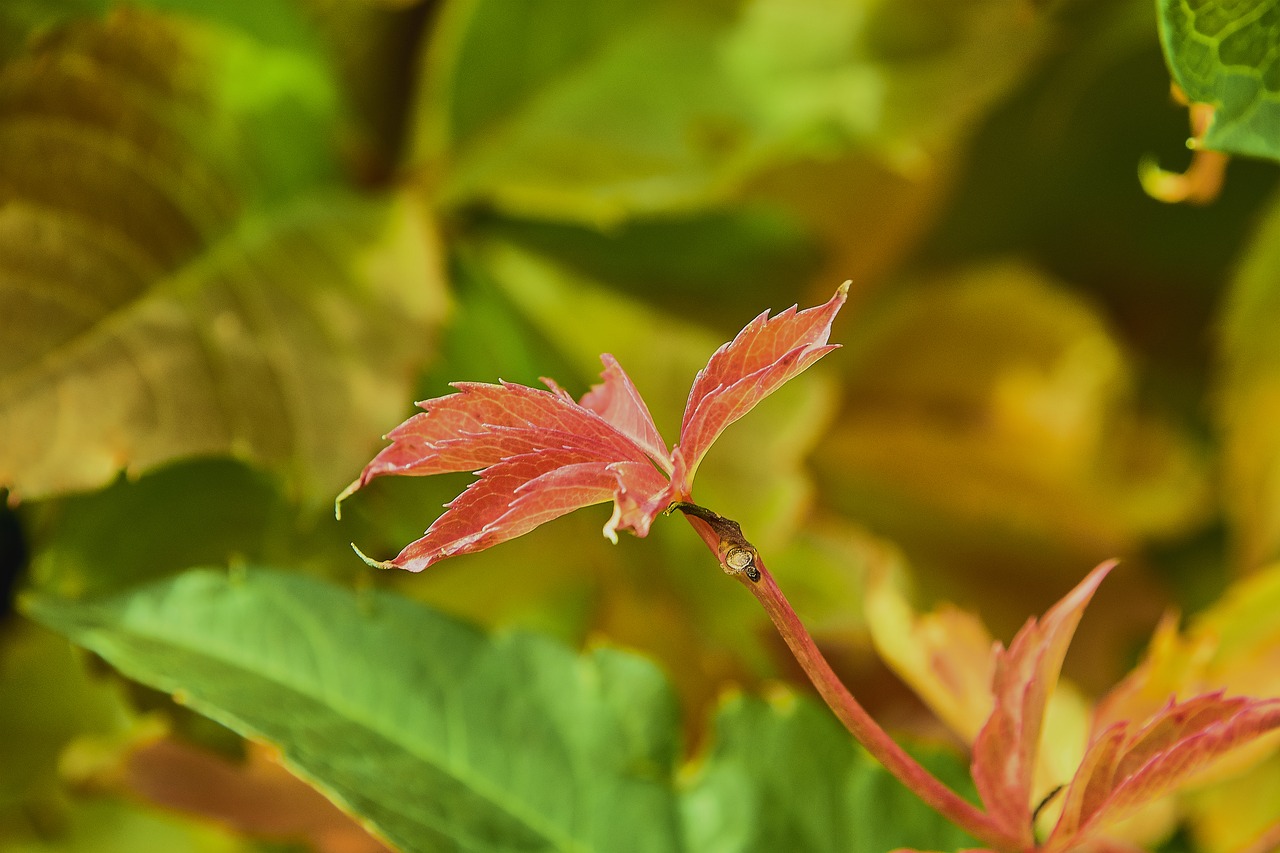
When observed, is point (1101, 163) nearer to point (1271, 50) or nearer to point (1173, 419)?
point (1173, 419)

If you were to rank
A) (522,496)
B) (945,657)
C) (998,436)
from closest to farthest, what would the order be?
(522,496)
(945,657)
(998,436)

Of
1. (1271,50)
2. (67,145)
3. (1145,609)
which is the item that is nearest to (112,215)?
(67,145)

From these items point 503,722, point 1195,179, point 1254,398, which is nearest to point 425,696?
point 503,722

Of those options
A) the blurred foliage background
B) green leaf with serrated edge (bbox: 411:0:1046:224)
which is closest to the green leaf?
the blurred foliage background

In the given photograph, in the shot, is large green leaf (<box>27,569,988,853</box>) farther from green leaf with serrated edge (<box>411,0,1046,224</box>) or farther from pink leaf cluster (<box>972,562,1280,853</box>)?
green leaf with serrated edge (<box>411,0,1046,224</box>)

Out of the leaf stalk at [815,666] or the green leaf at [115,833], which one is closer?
the leaf stalk at [815,666]

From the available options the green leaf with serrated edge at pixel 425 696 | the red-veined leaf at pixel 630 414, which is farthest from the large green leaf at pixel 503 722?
the red-veined leaf at pixel 630 414

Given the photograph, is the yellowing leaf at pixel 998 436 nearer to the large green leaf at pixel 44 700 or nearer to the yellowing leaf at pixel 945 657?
the yellowing leaf at pixel 945 657

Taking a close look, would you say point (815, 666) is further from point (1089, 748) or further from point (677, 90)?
point (677, 90)
